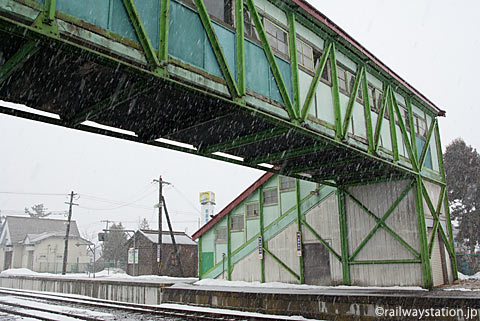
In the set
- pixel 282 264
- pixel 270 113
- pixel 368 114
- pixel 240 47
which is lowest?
pixel 282 264

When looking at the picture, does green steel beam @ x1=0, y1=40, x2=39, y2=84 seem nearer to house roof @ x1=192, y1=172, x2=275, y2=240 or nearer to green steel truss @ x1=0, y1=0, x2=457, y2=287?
green steel truss @ x1=0, y1=0, x2=457, y2=287

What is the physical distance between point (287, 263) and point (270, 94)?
447 inches

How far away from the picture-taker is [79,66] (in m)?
6.27

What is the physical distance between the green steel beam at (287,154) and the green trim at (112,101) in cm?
547

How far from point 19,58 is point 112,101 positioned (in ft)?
5.70

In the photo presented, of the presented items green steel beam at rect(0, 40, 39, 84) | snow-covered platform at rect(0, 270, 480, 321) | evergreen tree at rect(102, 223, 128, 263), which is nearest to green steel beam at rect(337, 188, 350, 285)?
snow-covered platform at rect(0, 270, 480, 321)

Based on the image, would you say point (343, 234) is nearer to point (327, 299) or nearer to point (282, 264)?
point (282, 264)

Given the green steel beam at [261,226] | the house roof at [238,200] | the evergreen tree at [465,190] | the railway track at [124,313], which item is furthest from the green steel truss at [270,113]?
the evergreen tree at [465,190]

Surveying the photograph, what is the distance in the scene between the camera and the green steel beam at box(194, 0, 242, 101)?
701cm

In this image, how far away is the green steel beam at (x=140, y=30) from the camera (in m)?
5.89

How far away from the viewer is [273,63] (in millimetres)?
8531

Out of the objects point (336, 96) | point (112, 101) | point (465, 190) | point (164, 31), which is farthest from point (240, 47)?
point (465, 190)

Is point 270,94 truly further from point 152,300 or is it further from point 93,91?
point 152,300

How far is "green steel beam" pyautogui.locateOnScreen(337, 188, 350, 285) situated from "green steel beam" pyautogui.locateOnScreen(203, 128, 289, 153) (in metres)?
7.28
